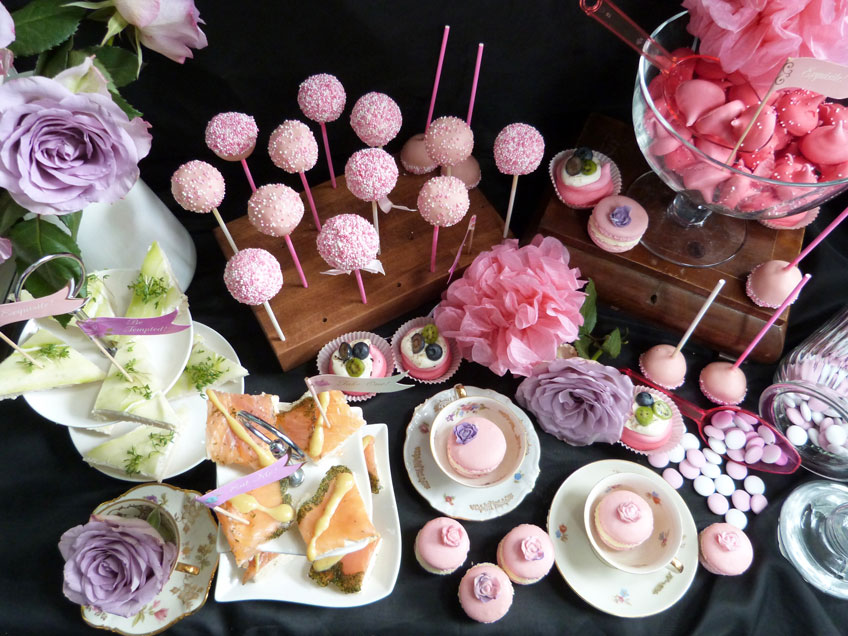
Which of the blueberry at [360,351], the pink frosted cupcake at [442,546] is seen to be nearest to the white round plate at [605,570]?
the pink frosted cupcake at [442,546]

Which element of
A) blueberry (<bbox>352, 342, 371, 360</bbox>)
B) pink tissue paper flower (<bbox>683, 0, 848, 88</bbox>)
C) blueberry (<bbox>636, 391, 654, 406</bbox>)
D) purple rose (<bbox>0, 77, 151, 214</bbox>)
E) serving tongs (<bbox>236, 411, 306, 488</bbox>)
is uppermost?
pink tissue paper flower (<bbox>683, 0, 848, 88</bbox>)

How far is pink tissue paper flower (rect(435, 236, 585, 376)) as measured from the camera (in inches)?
34.7

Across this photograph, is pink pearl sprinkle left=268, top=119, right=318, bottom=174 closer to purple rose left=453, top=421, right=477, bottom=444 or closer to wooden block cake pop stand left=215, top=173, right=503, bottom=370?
wooden block cake pop stand left=215, top=173, right=503, bottom=370

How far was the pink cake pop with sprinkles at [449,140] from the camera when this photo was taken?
919mm

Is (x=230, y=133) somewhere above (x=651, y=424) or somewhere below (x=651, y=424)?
above

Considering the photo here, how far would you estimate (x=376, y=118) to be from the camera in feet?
2.97

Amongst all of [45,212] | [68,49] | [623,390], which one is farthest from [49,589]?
[623,390]

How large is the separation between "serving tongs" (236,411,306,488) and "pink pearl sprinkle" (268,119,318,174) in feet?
1.16

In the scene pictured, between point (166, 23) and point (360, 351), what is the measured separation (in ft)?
1.55

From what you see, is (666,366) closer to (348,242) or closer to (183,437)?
(348,242)

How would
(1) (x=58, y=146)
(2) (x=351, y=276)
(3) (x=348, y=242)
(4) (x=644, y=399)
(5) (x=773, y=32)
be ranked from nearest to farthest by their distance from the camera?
(1) (x=58, y=146) → (5) (x=773, y=32) → (3) (x=348, y=242) → (4) (x=644, y=399) → (2) (x=351, y=276)

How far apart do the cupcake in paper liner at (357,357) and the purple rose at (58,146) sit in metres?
0.39

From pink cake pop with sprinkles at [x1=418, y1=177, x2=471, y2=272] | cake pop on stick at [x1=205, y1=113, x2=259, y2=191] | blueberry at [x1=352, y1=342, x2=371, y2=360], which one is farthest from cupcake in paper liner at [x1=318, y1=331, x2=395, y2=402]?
cake pop on stick at [x1=205, y1=113, x2=259, y2=191]

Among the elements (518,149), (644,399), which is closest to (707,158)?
(518,149)
